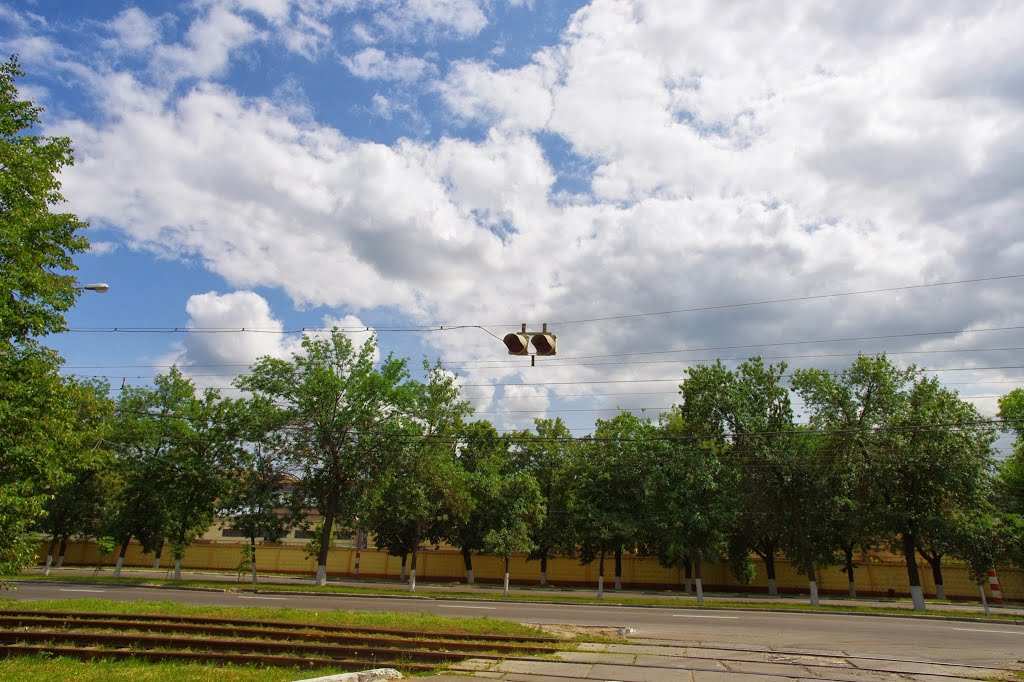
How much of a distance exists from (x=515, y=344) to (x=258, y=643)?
26.8ft

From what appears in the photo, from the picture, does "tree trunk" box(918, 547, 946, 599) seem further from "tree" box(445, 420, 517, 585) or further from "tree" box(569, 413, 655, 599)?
"tree" box(445, 420, 517, 585)

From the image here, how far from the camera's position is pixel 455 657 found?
1168 cm

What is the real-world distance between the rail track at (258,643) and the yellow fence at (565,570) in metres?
33.2

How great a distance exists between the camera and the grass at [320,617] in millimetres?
14703

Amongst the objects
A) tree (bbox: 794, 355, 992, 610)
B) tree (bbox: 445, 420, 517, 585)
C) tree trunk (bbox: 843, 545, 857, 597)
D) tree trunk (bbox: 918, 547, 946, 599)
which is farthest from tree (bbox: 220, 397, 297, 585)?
tree trunk (bbox: 918, 547, 946, 599)

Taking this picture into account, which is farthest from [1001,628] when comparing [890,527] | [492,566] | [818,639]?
[492,566]

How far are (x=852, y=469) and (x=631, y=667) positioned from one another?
24.4m

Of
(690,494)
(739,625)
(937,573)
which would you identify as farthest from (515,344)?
(937,573)

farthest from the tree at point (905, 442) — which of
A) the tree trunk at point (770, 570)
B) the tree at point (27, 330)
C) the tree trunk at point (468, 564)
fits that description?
the tree at point (27, 330)

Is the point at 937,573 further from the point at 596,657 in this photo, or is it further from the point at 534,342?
the point at 534,342

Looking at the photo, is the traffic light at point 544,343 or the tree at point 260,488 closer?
the traffic light at point 544,343

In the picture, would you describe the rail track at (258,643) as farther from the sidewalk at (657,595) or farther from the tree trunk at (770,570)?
the tree trunk at (770,570)

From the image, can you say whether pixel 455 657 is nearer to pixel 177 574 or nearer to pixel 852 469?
pixel 852 469

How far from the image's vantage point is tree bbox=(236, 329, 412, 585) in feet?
106
